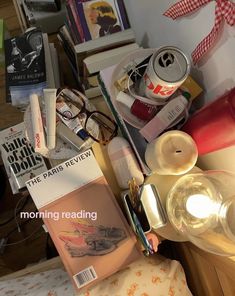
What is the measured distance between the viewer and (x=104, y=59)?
0.99 m

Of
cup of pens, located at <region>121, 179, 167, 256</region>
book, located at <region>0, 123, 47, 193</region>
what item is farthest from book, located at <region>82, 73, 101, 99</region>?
cup of pens, located at <region>121, 179, 167, 256</region>

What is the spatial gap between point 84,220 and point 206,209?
0.27 meters

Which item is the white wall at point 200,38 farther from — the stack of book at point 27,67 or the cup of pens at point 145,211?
the stack of book at point 27,67

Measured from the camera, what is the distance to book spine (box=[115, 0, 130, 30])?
1012 millimetres

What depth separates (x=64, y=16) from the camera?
4.12 ft

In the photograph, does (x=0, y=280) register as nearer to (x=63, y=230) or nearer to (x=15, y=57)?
(x=63, y=230)

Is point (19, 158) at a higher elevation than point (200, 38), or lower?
lower

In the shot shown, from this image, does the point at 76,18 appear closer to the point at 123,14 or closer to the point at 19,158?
the point at 123,14

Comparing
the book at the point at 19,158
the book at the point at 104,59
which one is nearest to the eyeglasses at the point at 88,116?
the book at the point at 104,59

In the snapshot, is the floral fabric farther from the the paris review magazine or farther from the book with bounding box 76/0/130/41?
the book with bounding box 76/0/130/41

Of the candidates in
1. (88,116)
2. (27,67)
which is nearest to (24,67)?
(27,67)

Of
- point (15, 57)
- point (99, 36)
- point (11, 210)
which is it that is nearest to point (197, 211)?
point (99, 36)

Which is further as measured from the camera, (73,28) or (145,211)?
(73,28)

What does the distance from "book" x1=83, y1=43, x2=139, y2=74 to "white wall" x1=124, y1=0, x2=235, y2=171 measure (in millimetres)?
78
